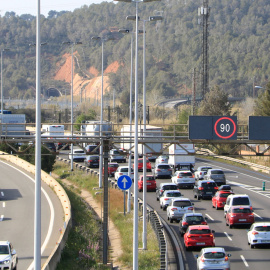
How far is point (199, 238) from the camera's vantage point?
2734 centimetres

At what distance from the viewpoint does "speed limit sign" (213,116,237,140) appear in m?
28.3

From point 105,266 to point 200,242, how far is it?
172 inches

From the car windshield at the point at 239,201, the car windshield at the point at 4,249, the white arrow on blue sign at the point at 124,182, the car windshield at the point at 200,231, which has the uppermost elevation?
the white arrow on blue sign at the point at 124,182

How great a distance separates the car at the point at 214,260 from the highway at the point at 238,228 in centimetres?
156

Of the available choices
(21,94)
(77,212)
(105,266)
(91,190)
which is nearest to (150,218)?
(77,212)

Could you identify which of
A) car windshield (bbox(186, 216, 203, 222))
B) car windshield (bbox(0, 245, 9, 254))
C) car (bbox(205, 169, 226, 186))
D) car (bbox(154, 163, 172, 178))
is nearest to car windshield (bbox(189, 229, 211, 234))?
car windshield (bbox(186, 216, 203, 222))

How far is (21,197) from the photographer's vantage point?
42688 millimetres

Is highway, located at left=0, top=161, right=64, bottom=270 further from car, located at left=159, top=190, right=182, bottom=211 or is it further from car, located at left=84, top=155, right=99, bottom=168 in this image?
car, located at left=84, top=155, right=99, bottom=168

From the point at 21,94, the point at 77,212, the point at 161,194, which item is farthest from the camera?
the point at 21,94

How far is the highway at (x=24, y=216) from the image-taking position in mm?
26953

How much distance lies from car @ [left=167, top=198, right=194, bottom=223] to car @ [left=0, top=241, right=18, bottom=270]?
13167mm

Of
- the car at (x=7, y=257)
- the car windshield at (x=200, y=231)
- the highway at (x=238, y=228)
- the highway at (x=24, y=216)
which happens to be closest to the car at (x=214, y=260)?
the highway at (x=238, y=228)

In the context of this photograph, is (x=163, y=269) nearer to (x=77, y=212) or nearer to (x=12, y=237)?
(x=12, y=237)

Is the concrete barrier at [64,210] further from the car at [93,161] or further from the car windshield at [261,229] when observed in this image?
the car windshield at [261,229]
